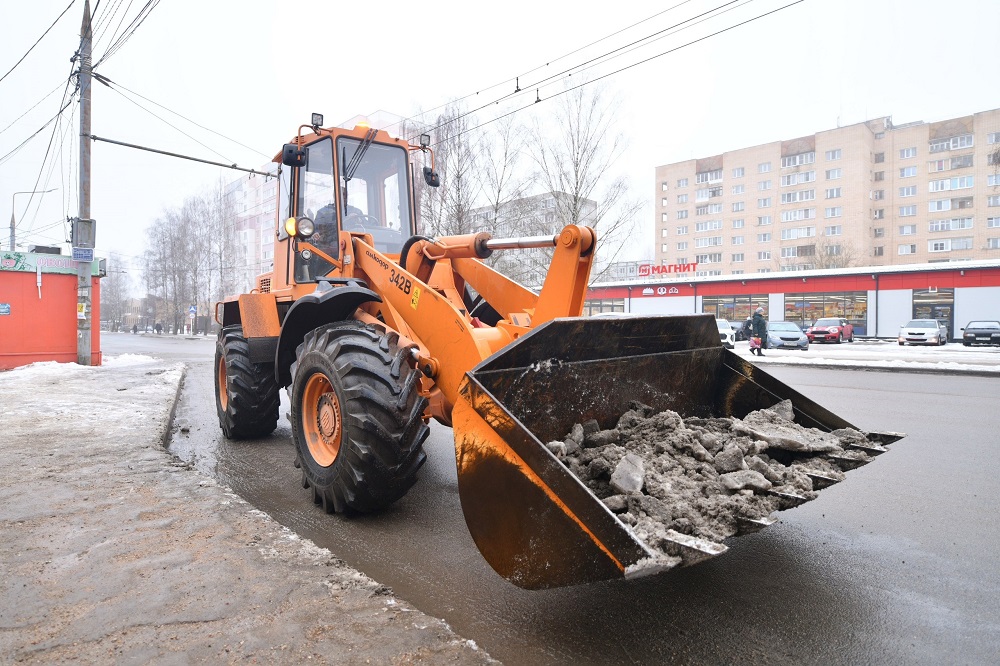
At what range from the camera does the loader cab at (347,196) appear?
5469mm

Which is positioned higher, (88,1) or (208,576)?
(88,1)

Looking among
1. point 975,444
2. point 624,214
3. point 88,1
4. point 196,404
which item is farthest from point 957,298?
point 88,1

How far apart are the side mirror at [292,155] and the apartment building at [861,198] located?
54245 millimetres

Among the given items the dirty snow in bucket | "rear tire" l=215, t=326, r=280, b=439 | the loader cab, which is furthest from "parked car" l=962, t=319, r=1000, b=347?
"rear tire" l=215, t=326, r=280, b=439

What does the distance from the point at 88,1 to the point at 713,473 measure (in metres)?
19.2

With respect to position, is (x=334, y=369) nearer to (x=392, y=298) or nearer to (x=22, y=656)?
(x=392, y=298)

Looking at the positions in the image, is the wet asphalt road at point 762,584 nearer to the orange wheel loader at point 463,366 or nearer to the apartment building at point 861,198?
the orange wheel loader at point 463,366

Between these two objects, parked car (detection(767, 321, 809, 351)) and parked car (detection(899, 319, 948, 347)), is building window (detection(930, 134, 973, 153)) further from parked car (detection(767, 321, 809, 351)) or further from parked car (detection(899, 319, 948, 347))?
parked car (detection(767, 321, 809, 351))

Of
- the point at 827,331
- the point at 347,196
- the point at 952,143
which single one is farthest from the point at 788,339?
the point at 952,143

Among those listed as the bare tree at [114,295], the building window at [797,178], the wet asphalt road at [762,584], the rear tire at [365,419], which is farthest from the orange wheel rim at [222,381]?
the bare tree at [114,295]

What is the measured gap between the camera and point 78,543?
3.40 metres

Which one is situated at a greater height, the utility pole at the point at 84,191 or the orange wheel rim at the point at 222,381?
the utility pole at the point at 84,191

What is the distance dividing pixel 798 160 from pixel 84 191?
229 feet

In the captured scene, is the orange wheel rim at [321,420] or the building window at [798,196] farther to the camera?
the building window at [798,196]
